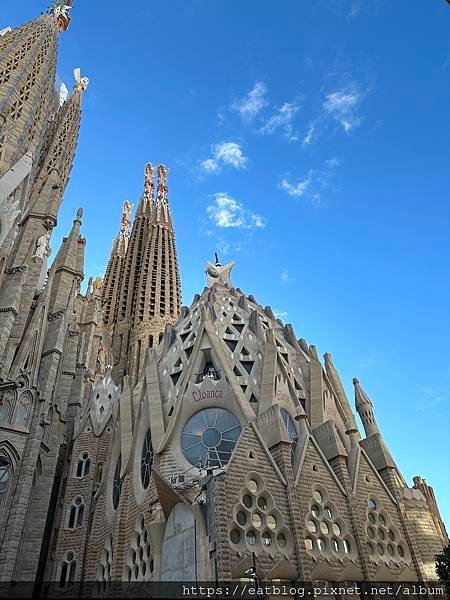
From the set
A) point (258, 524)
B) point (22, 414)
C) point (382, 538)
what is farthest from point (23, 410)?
point (382, 538)

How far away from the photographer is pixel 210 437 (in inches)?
718

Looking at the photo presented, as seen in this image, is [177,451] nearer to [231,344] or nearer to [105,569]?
[105,569]

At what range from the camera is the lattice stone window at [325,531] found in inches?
609

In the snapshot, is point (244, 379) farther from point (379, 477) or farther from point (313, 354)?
point (379, 477)

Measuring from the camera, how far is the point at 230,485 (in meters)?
14.7

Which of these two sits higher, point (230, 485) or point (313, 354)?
point (313, 354)

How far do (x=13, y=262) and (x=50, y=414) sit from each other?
7280 mm

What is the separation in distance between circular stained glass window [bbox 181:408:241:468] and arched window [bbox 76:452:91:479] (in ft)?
21.1

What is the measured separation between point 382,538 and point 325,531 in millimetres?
2781

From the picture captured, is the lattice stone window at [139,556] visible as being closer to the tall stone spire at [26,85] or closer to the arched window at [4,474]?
the arched window at [4,474]

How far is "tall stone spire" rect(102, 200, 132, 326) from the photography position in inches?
1949

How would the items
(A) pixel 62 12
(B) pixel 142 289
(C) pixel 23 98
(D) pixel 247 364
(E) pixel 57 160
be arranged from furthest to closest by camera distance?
(B) pixel 142 289 → (A) pixel 62 12 → (E) pixel 57 160 → (C) pixel 23 98 → (D) pixel 247 364

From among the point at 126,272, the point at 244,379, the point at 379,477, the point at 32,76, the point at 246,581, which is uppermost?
the point at 126,272

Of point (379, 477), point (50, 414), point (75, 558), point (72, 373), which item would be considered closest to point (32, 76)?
point (72, 373)
